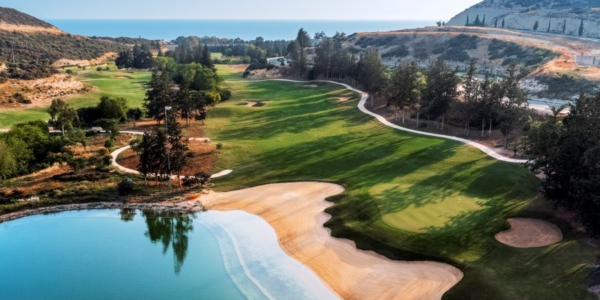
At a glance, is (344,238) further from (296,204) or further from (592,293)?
(592,293)

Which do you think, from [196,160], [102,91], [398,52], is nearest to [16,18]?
[102,91]

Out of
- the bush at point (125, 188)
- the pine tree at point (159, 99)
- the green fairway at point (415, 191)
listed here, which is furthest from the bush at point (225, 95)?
the bush at point (125, 188)

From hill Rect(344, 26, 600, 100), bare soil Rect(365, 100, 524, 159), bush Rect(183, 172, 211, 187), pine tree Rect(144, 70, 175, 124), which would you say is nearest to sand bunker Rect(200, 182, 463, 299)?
bush Rect(183, 172, 211, 187)

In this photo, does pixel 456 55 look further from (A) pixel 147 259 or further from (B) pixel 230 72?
(A) pixel 147 259

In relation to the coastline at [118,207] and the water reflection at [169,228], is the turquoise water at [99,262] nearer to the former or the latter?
the water reflection at [169,228]

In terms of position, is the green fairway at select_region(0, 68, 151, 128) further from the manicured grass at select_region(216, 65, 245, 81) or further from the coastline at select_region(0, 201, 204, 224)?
the coastline at select_region(0, 201, 204, 224)

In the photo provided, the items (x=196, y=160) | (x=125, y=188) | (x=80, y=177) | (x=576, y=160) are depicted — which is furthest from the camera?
(x=196, y=160)
